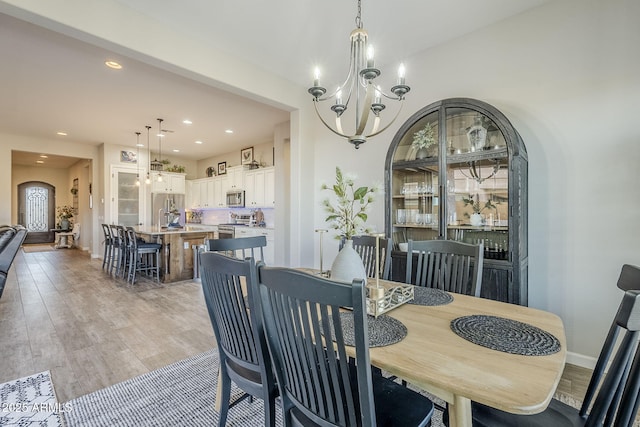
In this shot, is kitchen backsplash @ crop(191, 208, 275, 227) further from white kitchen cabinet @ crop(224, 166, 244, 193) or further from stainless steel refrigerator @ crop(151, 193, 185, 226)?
stainless steel refrigerator @ crop(151, 193, 185, 226)

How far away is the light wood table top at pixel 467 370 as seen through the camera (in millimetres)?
831

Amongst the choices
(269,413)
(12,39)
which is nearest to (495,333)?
(269,413)

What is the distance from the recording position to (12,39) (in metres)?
2.89

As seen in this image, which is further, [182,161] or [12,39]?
[182,161]

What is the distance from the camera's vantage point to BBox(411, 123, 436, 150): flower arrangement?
282 cm

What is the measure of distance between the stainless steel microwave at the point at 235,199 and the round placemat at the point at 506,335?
6378mm

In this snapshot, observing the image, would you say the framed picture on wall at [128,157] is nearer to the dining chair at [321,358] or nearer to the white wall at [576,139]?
the white wall at [576,139]

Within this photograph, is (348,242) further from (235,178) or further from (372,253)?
(235,178)

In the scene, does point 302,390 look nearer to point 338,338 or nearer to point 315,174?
point 338,338

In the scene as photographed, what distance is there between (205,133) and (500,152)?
5.57 metres

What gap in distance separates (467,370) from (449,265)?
45.4 inches

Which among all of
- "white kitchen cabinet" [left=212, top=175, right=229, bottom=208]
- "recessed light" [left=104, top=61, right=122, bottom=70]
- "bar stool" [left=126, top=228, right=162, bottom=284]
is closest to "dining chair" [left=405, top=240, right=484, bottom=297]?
"recessed light" [left=104, top=61, right=122, bottom=70]

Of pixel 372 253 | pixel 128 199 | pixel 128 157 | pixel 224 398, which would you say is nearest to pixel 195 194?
pixel 128 199

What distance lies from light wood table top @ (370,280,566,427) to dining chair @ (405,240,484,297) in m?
0.60
